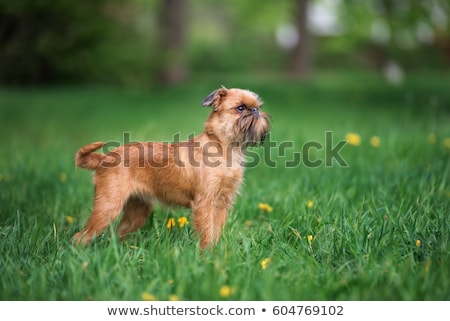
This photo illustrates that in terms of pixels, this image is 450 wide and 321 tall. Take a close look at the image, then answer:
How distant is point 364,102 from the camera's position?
45.2 feet

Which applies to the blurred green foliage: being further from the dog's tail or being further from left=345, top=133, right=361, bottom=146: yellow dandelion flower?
the dog's tail

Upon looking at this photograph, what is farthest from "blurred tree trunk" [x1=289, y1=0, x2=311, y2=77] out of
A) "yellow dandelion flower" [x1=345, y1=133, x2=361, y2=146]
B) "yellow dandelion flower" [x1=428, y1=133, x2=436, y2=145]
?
"yellow dandelion flower" [x1=428, y1=133, x2=436, y2=145]

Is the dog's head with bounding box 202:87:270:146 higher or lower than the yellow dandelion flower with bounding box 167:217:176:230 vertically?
higher

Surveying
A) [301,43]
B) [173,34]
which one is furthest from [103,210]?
[301,43]

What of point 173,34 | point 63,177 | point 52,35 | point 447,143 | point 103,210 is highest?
point 173,34

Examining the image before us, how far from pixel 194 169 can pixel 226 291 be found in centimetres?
122

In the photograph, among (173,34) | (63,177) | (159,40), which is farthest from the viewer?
(159,40)

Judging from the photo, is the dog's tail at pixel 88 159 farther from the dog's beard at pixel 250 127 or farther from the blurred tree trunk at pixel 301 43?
the blurred tree trunk at pixel 301 43

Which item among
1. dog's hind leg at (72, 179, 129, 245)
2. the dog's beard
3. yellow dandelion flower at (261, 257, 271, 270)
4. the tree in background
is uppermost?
the tree in background

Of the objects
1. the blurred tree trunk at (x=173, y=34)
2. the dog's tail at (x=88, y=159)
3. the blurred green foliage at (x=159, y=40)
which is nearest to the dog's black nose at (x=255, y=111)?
the dog's tail at (x=88, y=159)

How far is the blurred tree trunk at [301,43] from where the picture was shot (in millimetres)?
17603

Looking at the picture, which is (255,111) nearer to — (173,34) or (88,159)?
(88,159)

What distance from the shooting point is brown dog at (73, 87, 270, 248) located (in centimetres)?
404

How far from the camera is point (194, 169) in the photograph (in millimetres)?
4113
